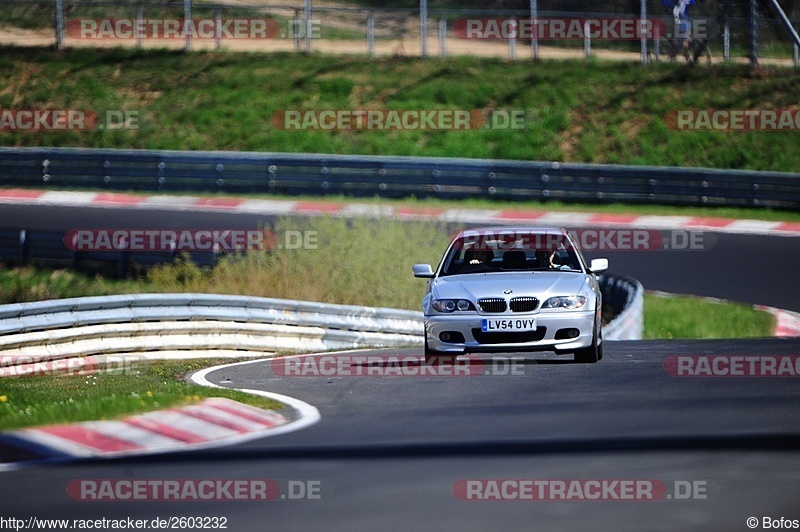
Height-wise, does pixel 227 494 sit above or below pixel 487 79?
below

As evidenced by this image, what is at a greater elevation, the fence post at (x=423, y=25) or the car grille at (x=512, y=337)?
the fence post at (x=423, y=25)

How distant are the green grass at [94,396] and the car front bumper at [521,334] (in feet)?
6.73

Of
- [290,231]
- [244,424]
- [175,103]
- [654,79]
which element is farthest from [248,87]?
[244,424]

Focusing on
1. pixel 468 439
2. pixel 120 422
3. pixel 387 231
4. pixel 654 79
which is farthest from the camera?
pixel 654 79

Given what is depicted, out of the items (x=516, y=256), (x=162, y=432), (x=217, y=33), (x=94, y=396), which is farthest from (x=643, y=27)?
(x=162, y=432)

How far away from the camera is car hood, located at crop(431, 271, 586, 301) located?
38.7 feet

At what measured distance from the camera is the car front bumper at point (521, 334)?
1166cm

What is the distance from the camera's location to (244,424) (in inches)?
374

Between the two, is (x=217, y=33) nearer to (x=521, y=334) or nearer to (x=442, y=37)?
(x=442, y=37)

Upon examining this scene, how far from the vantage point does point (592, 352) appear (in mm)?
12195

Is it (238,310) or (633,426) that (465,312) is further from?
(238,310)

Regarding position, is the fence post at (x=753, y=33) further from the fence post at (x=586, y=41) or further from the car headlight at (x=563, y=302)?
the car headlight at (x=563, y=302)

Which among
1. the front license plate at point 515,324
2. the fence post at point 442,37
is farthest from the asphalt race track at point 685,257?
the fence post at point 442,37

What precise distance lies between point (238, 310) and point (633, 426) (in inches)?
341
